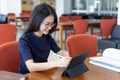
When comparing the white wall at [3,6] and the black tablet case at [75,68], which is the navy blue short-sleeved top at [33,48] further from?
the white wall at [3,6]

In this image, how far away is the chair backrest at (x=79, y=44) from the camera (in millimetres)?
2109

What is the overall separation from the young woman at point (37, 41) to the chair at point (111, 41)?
9.48 feet

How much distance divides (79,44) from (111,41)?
2487 mm

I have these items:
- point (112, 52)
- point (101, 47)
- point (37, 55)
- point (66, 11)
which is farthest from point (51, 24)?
point (66, 11)

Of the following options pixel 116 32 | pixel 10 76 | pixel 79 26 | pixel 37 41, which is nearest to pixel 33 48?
pixel 37 41

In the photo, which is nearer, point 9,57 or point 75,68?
point 75,68

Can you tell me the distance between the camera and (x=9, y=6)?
33.9 feet

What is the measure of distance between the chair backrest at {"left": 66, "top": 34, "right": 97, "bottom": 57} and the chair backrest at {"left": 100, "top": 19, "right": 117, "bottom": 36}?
125 inches

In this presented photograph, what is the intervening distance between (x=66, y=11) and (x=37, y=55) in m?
10.1

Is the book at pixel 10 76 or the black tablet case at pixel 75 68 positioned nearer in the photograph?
the book at pixel 10 76

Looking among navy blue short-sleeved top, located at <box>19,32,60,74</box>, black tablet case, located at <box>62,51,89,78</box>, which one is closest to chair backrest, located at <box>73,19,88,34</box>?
navy blue short-sleeved top, located at <box>19,32,60,74</box>

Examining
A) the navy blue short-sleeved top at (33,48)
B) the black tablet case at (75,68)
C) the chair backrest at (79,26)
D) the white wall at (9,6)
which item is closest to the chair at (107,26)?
the chair backrest at (79,26)

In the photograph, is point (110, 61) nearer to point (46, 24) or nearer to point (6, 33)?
point (46, 24)

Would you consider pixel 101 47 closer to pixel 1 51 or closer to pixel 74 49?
pixel 74 49
